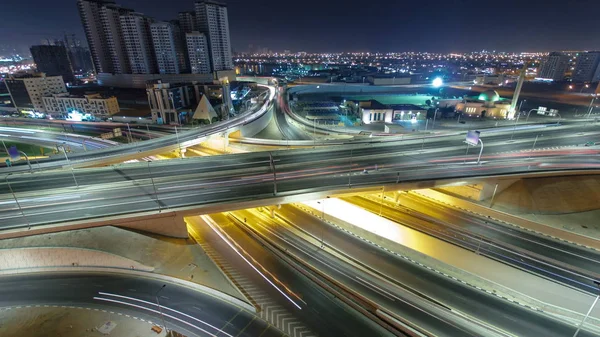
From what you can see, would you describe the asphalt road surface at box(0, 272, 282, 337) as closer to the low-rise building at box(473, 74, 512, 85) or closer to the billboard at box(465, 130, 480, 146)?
the billboard at box(465, 130, 480, 146)

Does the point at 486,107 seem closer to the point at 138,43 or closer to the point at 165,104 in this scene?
the point at 165,104

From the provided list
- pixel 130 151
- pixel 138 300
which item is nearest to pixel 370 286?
pixel 138 300

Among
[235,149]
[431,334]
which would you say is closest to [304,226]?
[431,334]

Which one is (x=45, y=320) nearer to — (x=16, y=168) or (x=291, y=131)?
(x=16, y=168)

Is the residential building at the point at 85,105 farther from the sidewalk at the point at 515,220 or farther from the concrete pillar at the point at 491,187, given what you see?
the concrete pillar at the point at 491,187

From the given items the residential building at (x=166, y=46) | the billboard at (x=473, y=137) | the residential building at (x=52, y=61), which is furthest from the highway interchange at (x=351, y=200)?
the residential building at (x=52, y=61)

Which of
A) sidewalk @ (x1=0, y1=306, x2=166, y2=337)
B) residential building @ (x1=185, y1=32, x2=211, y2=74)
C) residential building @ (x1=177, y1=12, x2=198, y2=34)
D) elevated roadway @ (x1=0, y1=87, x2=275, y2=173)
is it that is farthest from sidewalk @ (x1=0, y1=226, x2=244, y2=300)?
residential building @ (x1=177, y1=12, x2=198, y2=34)
